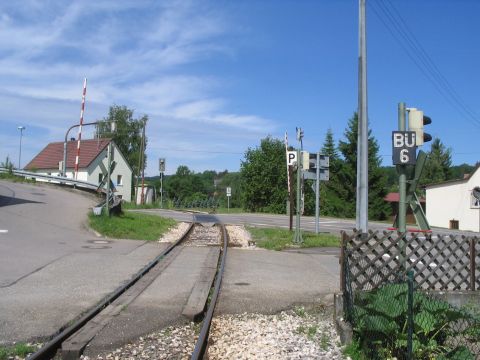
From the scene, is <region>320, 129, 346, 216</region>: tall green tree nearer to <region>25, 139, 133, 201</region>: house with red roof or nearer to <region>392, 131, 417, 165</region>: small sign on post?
<region>25, 139, 133, 201</region>: house with red roof

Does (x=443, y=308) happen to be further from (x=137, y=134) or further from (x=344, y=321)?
(x=137, y=134)

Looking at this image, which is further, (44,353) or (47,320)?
(47,320)

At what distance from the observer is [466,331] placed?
600cm

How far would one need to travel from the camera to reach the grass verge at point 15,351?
5125 millimetres

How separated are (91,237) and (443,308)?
12364 mm

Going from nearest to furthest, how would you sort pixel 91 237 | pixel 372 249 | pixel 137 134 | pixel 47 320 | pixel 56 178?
pixel 47 320
pixel 372 249
pixel 91 237
pixel 56 178
pixel 137 134

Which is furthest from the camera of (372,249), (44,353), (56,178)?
(56,178)

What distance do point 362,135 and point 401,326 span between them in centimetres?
795

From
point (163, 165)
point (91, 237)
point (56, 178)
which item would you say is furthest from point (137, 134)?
point (91, 237)

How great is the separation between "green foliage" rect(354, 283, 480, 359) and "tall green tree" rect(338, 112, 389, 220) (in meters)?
48.3

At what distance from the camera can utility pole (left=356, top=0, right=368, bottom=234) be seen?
41.8 ft

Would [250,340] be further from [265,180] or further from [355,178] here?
[265,180]

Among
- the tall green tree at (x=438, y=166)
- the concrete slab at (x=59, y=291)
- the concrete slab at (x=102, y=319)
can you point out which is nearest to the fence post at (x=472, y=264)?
the concrete slab at (x=102, y=319)

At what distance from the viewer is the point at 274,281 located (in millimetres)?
10078
